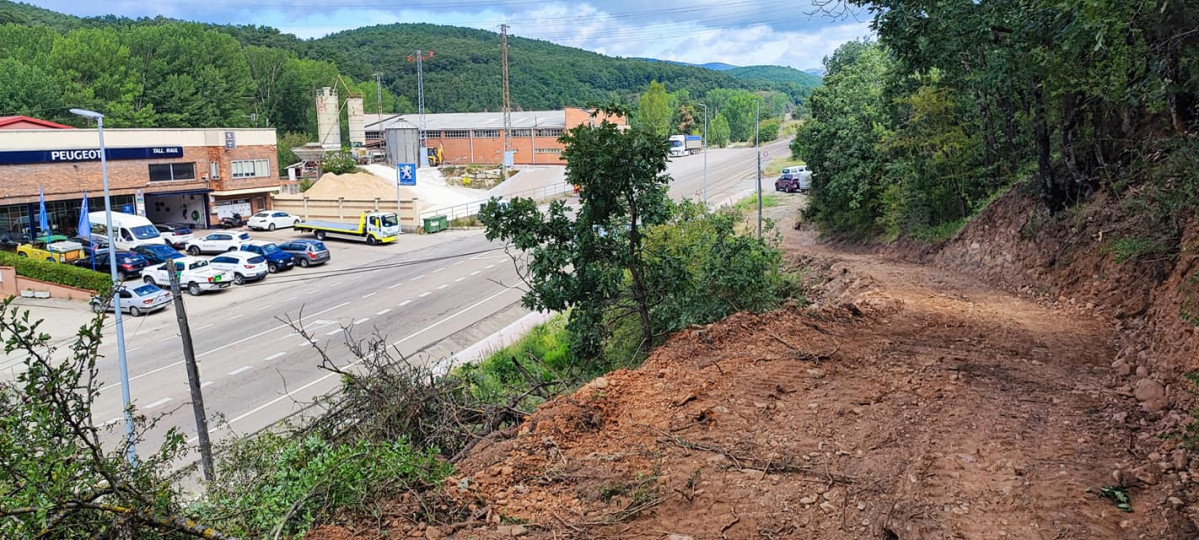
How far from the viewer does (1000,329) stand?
1250cm

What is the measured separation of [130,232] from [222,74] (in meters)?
54.3

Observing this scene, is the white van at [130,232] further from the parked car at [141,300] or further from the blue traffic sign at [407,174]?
the blue traffic sign at [407,174]

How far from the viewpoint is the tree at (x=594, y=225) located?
504 inches

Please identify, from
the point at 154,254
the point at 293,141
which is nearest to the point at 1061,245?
the point at 154,254

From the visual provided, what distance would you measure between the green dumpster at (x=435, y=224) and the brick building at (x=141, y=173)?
11.6 m

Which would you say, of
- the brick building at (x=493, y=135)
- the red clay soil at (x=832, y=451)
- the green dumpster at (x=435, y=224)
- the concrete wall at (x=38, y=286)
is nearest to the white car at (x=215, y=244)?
the concrete wall at (x=38, y=286)

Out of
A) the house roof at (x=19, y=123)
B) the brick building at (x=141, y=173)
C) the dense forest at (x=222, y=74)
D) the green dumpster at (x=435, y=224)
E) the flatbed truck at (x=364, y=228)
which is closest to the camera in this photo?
the brick building at (x=141, y=173)

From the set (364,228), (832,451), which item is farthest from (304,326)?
(832,451)

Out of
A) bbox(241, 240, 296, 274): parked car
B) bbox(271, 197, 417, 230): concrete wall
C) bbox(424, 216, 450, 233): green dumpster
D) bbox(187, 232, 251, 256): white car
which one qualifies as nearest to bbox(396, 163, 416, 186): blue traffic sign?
bbox(271, 197, 417, 230): concrete wall

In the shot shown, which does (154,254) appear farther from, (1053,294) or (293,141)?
(293,141)

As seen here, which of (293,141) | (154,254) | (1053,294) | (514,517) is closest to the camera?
(514,517)

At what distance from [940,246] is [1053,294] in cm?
909

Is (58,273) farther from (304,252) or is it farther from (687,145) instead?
(687,145)

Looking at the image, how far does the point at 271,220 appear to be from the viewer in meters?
51.2
